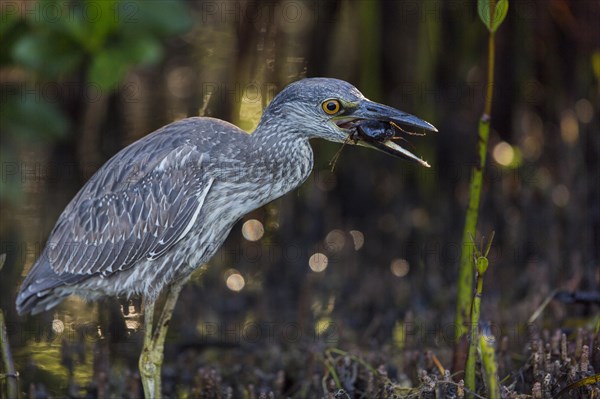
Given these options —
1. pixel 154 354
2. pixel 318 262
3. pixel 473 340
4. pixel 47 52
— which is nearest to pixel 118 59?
pixel 47 52

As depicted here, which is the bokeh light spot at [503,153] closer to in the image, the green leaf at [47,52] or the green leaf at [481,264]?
the green leaf at [47,52]

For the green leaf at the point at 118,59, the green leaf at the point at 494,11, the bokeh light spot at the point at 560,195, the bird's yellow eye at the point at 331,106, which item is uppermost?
the green leaf at the point at 118,59

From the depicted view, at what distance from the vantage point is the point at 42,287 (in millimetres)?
5008

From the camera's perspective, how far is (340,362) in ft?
16.6

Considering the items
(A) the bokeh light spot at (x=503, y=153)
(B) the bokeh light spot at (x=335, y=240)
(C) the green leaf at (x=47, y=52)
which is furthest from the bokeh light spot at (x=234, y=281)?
(A) the bokeh light spot at (x=503, y=153)

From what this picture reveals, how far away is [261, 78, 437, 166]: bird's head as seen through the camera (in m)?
4.51

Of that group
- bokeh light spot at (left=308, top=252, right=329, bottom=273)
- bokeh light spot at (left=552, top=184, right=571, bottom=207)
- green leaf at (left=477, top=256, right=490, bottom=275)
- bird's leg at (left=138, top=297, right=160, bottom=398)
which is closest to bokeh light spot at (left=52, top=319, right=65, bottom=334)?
bird's leg at (left=138, top=297, right=160, bottom=398)

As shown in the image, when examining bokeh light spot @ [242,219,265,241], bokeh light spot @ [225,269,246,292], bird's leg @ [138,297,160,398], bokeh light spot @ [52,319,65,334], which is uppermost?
bokeh light spot @ [242,219,265,241]

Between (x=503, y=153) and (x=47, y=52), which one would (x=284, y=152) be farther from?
(x=503, y=153)

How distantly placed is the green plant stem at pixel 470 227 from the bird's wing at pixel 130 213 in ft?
4.12

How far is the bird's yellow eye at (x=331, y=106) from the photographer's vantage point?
4.57m

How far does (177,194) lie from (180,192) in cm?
2

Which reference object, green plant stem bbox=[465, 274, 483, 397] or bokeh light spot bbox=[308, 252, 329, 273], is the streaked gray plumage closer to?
green plant stem bbox=[465, 274, 483, 397]

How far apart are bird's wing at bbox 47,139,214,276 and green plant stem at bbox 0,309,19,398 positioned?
641 mm
